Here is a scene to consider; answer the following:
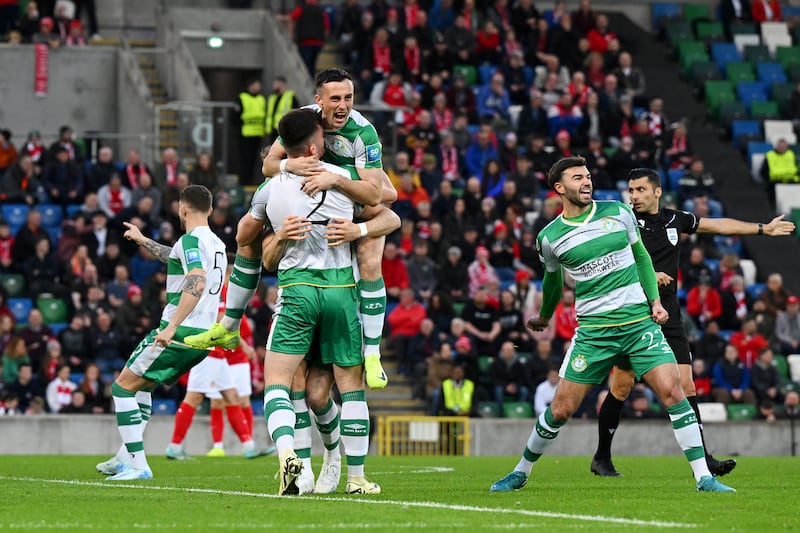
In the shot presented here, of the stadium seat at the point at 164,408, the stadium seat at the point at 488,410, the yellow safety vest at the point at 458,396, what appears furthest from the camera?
the stadium seat at the point at 488,410

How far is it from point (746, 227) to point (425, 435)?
11.6 m

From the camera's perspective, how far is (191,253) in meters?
13.2

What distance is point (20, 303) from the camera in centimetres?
2523

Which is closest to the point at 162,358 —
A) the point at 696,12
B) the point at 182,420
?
the point at 182,420

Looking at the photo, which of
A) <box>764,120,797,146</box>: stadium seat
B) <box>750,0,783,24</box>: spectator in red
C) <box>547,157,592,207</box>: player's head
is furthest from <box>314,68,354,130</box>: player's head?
<box>750,0,783,24</box>: spectator in red

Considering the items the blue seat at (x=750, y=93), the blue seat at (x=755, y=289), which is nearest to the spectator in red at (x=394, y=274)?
the blue seat at (x=755, y=289)

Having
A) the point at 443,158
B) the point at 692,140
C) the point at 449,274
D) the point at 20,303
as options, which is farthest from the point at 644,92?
the point at 20,303

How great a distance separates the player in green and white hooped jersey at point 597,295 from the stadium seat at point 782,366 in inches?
621

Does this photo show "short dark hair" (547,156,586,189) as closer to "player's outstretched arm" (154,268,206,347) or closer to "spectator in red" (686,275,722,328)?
"player's outstretched arm" (154,268,206,347)

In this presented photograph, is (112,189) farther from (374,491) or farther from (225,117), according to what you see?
(374,491)

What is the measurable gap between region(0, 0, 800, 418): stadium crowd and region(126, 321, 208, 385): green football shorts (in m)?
9.87

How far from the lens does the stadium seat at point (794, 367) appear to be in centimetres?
2689

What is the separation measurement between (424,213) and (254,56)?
689 cm

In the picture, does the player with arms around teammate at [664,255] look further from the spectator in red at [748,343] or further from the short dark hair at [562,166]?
the spectator in red at [748,343]
